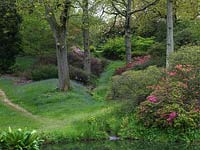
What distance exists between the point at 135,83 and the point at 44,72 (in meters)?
15.1

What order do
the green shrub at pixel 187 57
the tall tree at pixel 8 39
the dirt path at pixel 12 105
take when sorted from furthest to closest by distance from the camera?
the tall tree at pixel 8 39, the dirt path at pixel 12 105, the green shrub at pixel 187 57

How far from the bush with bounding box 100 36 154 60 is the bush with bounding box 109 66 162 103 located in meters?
23.1

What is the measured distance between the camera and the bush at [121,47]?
4483cm

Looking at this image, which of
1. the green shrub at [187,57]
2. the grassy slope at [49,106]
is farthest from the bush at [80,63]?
the green shrub at [187,57]

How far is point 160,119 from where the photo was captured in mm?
18953

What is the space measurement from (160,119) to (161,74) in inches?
99.8

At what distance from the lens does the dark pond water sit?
57.2ft

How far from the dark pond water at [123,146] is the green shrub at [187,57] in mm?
3595

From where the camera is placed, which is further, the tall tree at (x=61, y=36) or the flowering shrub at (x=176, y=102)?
the tall tree at (x=61, y=36)

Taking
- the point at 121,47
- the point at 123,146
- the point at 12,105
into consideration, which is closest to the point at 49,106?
the point at 12,105

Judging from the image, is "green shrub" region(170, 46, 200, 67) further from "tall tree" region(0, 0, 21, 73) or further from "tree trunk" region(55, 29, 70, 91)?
"tall tree" region(0, 0, 21, 73)

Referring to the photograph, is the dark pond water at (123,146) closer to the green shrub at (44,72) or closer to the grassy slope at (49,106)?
the grassy slope at (49,106)

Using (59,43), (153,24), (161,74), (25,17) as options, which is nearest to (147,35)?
(153,24)

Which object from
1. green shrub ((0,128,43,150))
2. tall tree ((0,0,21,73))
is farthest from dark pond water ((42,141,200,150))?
tall tree ((0,0,21,73))
